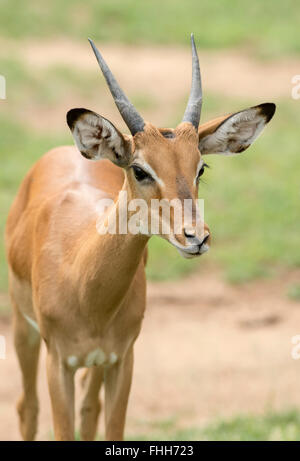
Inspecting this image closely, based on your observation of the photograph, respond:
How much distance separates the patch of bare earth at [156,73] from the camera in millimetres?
15445

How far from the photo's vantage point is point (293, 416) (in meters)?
7.71

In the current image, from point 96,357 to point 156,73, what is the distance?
11473mm

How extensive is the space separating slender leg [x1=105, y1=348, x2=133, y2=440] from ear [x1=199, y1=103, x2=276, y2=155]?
1.36 metres

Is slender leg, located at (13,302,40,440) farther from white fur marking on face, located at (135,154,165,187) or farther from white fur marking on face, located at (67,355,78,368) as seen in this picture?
white fur marking on face, located at (135,154,165,187)

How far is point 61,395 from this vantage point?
597 cm

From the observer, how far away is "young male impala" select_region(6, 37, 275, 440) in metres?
A: 5.09

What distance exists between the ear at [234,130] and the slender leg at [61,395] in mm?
1534

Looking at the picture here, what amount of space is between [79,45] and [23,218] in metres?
11.2

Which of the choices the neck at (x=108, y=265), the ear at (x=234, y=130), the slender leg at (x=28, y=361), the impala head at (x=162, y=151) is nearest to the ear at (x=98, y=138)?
the impala head at (x=162, y=151)

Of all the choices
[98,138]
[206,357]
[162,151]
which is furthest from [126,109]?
[206,357]

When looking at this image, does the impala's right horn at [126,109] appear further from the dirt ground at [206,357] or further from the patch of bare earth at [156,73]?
the patch of bare earth at [156,73]
